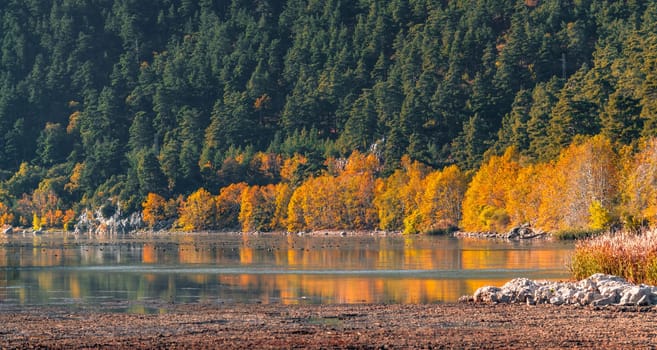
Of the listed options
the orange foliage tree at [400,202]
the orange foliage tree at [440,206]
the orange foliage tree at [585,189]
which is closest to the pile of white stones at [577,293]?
the orange foliage tree at [585,189]

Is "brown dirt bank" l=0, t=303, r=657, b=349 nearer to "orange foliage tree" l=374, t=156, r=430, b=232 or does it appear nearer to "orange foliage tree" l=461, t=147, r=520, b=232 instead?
"orange foliage tree" l=461, t=147, r=520, b=232

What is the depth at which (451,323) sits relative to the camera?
3638 centimetres

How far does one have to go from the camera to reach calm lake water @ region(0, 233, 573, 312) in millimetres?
48562

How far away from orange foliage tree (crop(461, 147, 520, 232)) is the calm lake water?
54685 mm

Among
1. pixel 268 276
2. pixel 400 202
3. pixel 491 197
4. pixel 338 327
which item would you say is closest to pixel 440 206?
pixel 400 202

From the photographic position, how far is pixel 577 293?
41.2m

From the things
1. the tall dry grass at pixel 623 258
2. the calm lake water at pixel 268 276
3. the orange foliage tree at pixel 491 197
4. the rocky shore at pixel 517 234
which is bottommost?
the calm lake water at pixel 268 276

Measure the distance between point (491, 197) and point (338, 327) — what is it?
122m

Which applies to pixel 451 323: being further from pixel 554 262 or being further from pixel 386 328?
pixel 554 262

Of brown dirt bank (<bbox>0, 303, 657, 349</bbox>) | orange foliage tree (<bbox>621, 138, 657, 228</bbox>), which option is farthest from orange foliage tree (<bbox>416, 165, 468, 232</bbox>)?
brown dirt bank (<bbox>0, 303, 657, 349</bbox>)

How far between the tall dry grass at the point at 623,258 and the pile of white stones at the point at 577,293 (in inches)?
114

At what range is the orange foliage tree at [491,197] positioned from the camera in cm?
15162

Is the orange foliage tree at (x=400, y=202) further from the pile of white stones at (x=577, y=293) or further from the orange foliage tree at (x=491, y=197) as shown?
the pile of white stones at (x=577, y=293)

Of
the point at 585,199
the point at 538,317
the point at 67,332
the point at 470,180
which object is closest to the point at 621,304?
the point at 538,317
